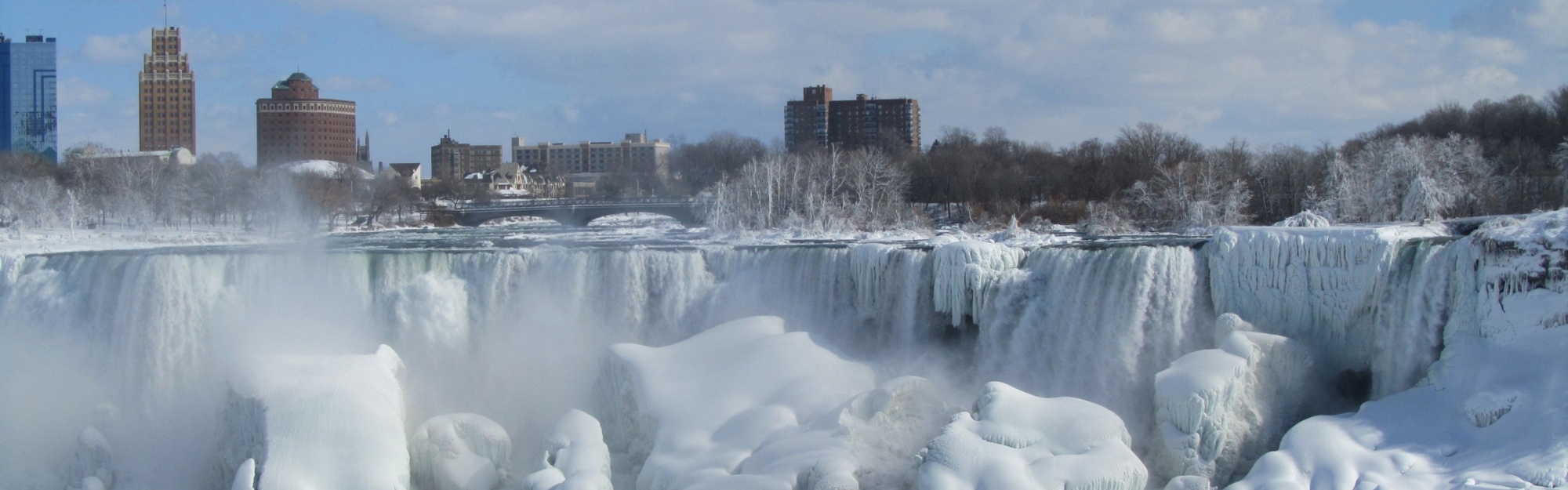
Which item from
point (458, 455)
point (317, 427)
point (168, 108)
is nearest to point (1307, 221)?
point (458, 455)

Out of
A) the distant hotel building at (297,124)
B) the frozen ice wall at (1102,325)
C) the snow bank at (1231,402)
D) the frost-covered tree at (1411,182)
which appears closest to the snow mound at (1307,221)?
the frozen ice wall at (1102,325)

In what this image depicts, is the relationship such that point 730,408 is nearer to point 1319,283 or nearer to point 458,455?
point 458,455

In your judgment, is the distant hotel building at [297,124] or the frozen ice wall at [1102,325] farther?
the distant hotel building at [297,124]

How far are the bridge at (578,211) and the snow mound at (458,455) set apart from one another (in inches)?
1477

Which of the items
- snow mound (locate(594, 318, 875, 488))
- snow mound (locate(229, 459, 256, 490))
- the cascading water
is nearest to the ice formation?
the cascading water

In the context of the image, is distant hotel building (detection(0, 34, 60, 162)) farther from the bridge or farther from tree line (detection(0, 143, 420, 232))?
the bridge

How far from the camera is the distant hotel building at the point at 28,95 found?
124 m

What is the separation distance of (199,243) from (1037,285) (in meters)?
31.5

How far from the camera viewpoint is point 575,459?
Result: 16219 millimetres

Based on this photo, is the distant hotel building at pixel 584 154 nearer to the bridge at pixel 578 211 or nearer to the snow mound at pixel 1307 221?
the bridge at pixel 578 211

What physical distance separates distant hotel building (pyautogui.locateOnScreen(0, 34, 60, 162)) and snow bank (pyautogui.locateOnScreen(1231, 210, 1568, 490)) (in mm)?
137894

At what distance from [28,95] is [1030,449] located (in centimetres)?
14096

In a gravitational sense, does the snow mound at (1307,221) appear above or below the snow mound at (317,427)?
above

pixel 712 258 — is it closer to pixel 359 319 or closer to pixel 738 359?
pixel 738 359
